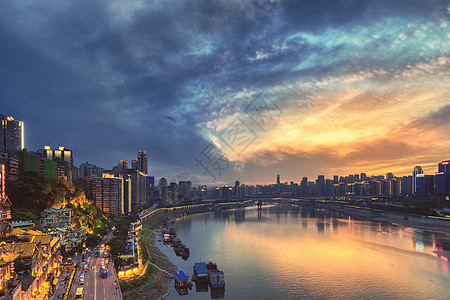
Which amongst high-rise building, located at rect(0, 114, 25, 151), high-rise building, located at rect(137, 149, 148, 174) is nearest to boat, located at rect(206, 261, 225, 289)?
high-rise building, located at rect(0, 114, 25, 151)

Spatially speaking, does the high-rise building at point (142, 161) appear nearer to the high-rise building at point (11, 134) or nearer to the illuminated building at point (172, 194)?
the illuminated building at point (172, 194)

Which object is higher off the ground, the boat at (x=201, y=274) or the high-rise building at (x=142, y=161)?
the high-rise building at (x=142, y=161)

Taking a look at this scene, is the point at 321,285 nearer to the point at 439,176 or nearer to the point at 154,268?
the point at 154,268

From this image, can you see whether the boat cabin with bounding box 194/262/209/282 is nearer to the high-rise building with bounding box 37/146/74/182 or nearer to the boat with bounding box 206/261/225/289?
the boat with bounding box 206/261/225/289

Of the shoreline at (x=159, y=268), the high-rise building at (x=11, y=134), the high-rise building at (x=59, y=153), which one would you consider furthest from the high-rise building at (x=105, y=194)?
the high-rise building at (x=11, y=134)

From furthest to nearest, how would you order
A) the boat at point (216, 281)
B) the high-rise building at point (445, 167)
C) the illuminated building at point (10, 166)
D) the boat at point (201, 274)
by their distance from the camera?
the high-rise building at point (445, 167) → the illuminated building at point (10, 166) → the boat at point (201, 274) → the boat at point (216, 281)

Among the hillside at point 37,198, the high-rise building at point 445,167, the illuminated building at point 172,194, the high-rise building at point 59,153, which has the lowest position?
the illuminated building at point 172,194
